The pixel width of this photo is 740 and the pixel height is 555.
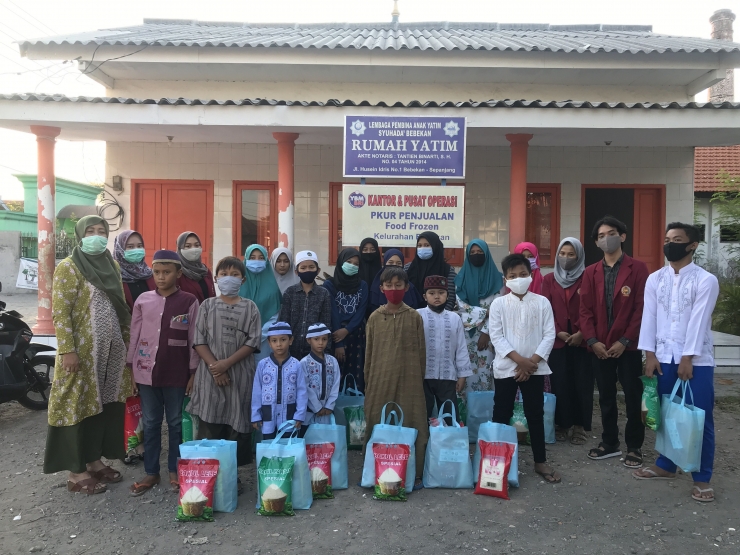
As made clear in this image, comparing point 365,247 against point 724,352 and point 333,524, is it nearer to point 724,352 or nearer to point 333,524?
point 333,524

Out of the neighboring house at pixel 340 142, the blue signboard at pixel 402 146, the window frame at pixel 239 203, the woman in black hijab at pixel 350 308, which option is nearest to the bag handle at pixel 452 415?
the woman in black hijab at pixel 350 308

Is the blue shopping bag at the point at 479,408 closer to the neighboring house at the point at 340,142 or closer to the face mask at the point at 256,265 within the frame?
the face mask at the point at 256,265

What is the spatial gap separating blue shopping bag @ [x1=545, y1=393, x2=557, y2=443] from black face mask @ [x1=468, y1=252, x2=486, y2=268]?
1.28 m

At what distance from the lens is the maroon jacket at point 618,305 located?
420cm

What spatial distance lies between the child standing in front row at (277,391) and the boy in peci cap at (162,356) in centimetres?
47

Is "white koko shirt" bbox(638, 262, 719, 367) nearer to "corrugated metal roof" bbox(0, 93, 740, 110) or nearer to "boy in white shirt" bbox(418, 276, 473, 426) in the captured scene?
"boy in white shirt" bbox(418, 276, 473, 426)

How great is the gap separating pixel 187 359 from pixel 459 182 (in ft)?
19.2

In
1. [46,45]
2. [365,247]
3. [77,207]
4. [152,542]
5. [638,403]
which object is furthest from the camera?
[77,207]

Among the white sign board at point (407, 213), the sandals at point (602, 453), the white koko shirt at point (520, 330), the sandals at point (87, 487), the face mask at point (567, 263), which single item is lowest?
the sandals at point (87, 487)

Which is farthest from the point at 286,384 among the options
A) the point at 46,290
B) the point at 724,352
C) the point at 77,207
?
the point at 77,207

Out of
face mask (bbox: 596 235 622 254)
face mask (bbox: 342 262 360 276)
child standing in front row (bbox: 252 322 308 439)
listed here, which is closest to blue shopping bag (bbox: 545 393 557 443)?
face mask (bbox: 596 235 622 254)

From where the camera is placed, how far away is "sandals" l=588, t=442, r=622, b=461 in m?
4.41

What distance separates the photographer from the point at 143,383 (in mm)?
3771

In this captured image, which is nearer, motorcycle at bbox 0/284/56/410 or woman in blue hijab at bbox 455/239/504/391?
woman in blue hijab at bbox 455/239/504/391
